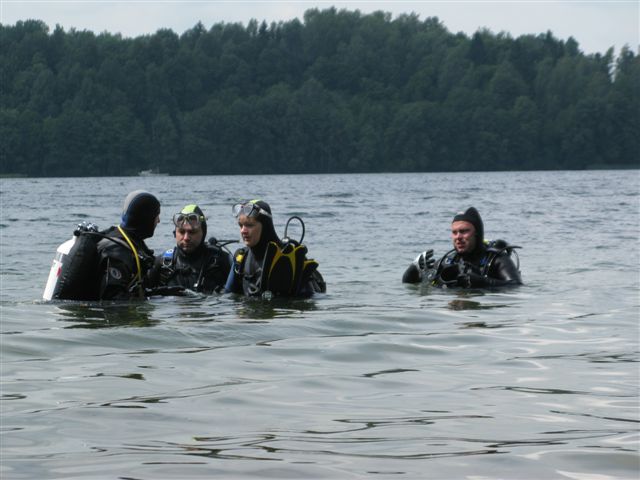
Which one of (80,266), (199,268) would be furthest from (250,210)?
(80,266)

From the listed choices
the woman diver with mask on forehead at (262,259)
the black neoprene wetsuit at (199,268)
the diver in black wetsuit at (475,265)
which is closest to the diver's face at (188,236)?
the black neoprene wetsuit at (199,268)

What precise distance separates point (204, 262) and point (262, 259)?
0.75 metres

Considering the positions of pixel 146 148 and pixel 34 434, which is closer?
pixel 34 434

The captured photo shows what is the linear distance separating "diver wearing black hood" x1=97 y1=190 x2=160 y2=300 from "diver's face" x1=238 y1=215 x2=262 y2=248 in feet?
3.21

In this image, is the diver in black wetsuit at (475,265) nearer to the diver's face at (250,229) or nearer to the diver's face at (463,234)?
the diver's face at (463,234)

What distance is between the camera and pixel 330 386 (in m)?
6.45

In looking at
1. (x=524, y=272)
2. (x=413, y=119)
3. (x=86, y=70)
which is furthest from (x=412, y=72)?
(x=524, y=272)

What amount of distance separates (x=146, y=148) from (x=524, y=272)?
104 meters

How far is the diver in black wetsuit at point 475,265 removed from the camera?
1201 centimetres

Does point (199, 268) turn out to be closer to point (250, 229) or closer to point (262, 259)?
point (262, 259)

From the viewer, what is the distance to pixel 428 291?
1227 centimetres

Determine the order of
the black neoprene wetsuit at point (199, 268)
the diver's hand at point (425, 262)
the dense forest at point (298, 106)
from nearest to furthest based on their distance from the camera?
the black neoprene wetsuit at point (199, 268), the diver's hand at point (425, 262), the dense forest at point (298, 106)

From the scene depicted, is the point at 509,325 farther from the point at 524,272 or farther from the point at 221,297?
the point at 524,272

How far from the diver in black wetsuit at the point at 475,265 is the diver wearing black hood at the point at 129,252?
3671mm
